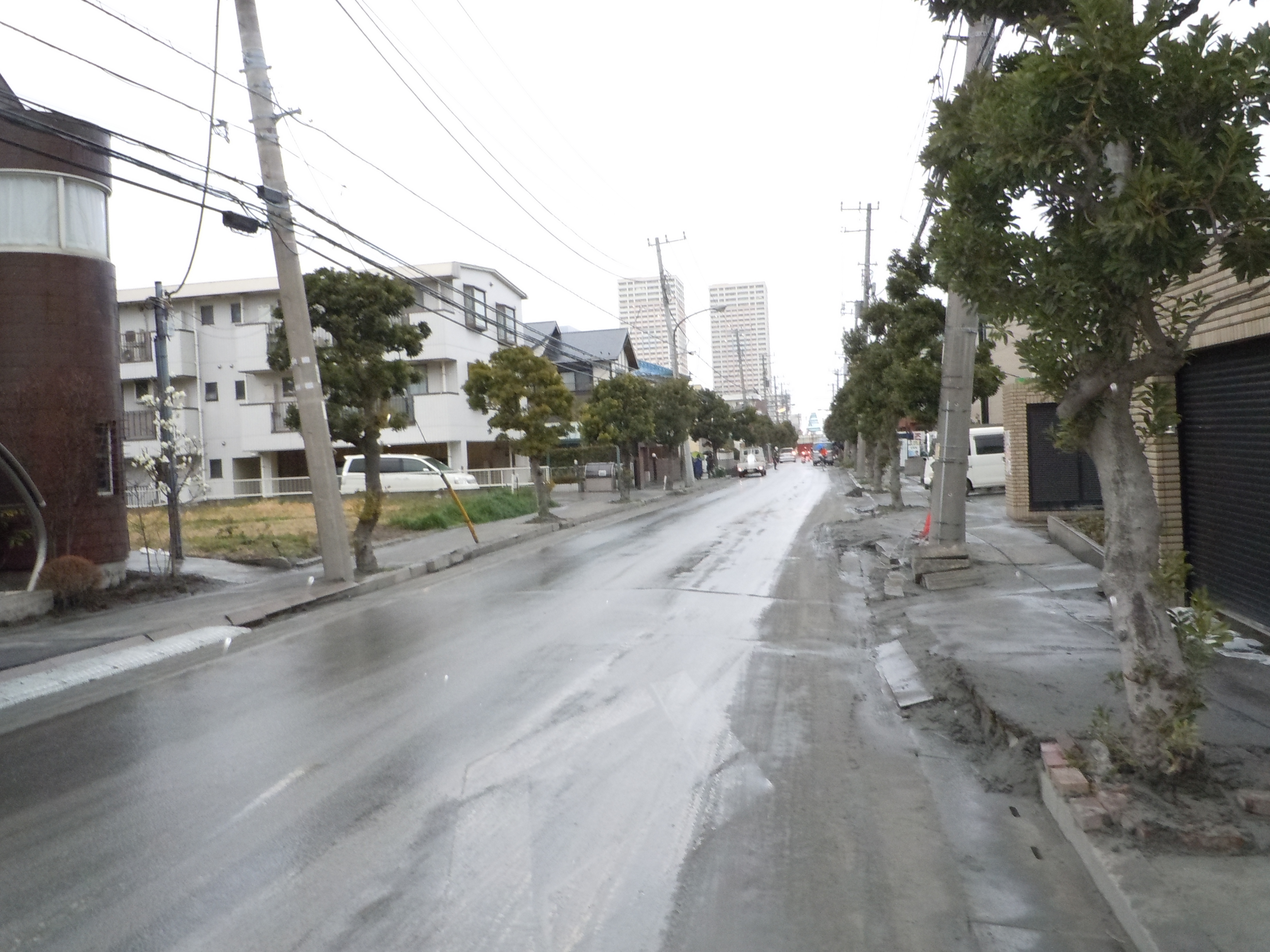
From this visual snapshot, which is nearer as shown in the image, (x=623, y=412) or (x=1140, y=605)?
(x=1140, y=605)

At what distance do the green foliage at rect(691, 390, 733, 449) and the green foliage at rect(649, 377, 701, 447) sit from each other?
17261mm

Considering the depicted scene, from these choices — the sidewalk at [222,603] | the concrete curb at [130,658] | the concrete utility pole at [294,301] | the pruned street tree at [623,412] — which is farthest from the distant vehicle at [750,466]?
the concrete utility pole at [294,301]

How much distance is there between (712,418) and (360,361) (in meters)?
52.5

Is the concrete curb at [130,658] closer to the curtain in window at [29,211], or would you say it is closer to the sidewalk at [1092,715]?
the curtain in window at [29,211]

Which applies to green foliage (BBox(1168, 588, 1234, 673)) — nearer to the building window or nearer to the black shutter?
the building window

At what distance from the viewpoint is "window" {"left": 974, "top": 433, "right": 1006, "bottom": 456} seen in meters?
31.5

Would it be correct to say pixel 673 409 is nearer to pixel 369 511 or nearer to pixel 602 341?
pixel 602 341

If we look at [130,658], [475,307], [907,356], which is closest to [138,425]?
[475,307]

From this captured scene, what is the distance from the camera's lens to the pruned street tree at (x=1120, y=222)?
4.93 meters

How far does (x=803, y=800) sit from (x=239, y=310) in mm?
46107

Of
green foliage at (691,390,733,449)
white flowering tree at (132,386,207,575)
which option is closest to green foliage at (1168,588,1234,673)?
white flowering tree at (132,386,207,575)

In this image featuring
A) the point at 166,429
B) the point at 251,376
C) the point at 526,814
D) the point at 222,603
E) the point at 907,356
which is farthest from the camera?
the point at 251,376

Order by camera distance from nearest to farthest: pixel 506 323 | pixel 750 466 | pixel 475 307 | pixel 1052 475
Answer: pixel 1052 475 < pixel 475 307 < pixel 506 323 < pixel 750 466

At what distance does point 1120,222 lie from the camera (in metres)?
4.93
